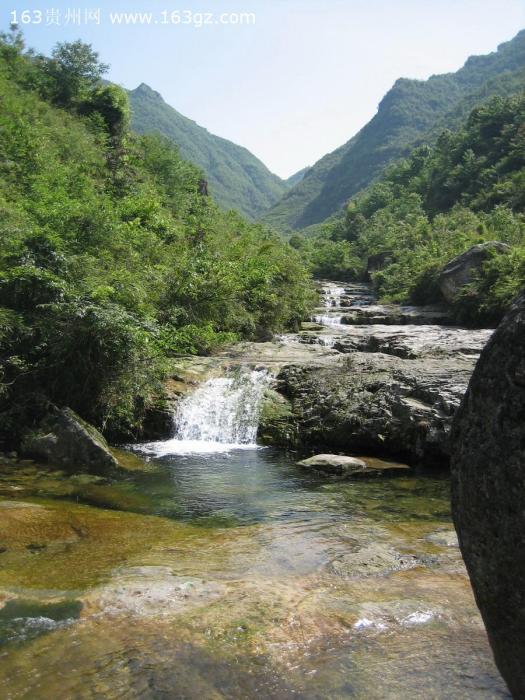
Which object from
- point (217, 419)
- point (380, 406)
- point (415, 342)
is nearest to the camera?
point (380, 406)

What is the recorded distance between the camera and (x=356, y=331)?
71.9 feet

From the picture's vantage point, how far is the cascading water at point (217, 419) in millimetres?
12641

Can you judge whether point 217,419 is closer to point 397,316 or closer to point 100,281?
point 100,281

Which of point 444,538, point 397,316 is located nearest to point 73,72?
point 397,316

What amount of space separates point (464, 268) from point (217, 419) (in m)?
18.1

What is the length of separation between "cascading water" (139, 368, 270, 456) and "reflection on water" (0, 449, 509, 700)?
4.05 m

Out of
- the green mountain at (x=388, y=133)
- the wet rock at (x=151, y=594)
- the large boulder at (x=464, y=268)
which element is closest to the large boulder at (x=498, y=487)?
the wet rock at (x=151, y=594)

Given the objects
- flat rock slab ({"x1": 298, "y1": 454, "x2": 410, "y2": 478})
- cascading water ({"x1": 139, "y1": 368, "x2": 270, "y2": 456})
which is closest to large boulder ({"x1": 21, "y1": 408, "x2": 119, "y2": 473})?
cascading water ({"x1": 139, "y1": 368, "x2": 270, "y2": 456})

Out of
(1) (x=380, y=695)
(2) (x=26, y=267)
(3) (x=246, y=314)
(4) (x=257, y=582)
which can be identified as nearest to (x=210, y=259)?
(3) (x=246, y=314)

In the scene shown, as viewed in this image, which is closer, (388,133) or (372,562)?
(372,562)

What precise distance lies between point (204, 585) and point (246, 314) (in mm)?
15613

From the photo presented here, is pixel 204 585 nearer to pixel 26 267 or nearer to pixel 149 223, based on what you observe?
pixel 26 267

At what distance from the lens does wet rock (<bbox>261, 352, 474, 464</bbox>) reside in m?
11.2

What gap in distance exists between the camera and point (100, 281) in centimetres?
1247
